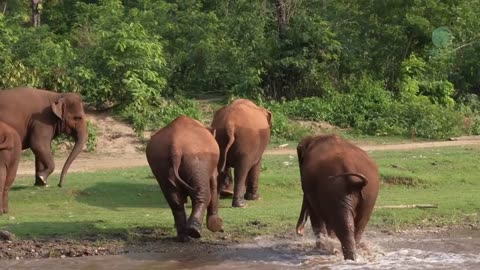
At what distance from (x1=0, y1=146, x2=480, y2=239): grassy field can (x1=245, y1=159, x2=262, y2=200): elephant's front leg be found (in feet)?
0.50

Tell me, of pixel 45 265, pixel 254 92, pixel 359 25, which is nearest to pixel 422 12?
pixel 359 25

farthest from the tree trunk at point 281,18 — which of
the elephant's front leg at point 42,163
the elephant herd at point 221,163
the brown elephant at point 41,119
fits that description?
the elephant's front leg at point 42,163

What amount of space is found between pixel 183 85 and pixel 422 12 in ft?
23.1

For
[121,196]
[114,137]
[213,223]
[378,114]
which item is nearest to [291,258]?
[213,223]

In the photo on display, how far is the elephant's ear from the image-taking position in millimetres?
15500

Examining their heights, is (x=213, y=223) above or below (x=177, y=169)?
below

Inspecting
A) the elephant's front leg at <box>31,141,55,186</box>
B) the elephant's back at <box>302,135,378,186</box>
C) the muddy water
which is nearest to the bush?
the elephant's front leg at <box>31,141,55,186</box>

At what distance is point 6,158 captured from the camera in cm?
1344

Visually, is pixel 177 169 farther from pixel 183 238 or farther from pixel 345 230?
pixel 345 230

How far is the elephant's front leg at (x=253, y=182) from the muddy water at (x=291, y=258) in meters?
2.71

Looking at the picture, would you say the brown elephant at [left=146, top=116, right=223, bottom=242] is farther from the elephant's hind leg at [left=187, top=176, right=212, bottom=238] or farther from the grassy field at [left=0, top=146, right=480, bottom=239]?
the grassy field at [left=0, top=146, right=480, bottom=239]

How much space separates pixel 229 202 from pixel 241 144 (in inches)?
39.6

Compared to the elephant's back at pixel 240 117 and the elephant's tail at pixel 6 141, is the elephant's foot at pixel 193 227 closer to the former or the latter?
the elephant's back at pixel 240 117

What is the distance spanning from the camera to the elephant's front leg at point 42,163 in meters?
15.2
